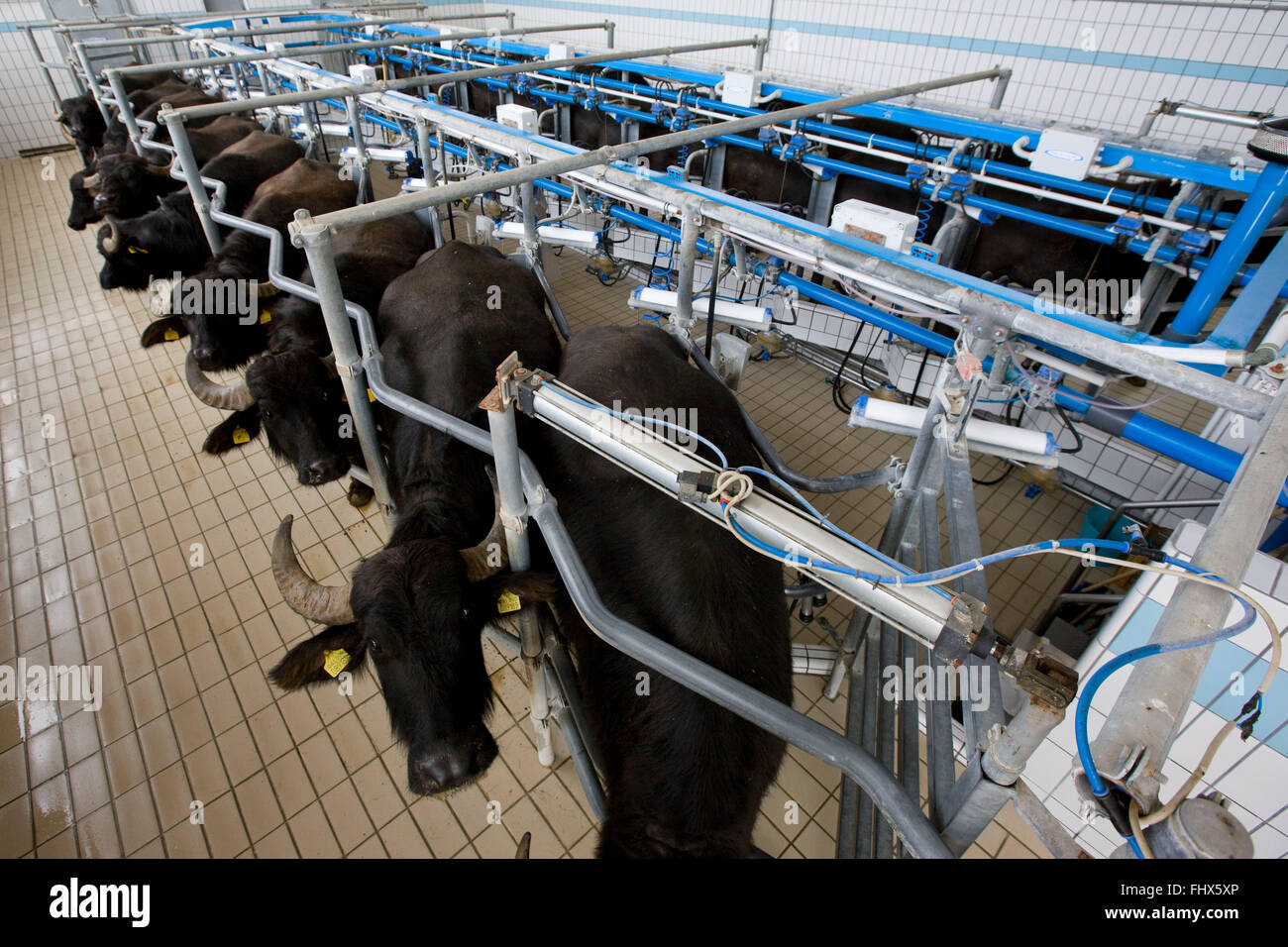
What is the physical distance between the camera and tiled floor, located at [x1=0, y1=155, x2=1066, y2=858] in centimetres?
272

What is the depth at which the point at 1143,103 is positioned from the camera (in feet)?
18.4

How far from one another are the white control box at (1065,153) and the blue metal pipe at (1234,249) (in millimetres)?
816

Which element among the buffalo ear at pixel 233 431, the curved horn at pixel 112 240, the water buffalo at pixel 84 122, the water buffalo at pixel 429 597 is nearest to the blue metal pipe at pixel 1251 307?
the water buffalo at pixel 429 597

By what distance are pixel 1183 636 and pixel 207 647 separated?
13.8 ft

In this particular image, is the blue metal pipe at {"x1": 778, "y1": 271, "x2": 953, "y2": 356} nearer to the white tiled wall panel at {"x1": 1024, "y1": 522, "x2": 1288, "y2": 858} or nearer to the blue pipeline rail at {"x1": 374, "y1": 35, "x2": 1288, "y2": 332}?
the blue pipeline rail at {"x1": 374, "y1": 35, "x2": 1288, "y2": 332}

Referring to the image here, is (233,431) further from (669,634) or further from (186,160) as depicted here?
(669,634)

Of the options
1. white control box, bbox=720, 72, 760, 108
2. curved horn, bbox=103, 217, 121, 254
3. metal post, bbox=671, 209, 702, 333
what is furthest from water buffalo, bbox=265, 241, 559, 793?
curved horn, bbox=103, 217, 121, 254

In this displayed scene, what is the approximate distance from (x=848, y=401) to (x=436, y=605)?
4473mm

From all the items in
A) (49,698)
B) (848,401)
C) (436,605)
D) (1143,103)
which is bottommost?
(49,698)

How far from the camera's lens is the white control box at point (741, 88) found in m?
5.02

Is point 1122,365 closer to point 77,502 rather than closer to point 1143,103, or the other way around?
point 77,502
